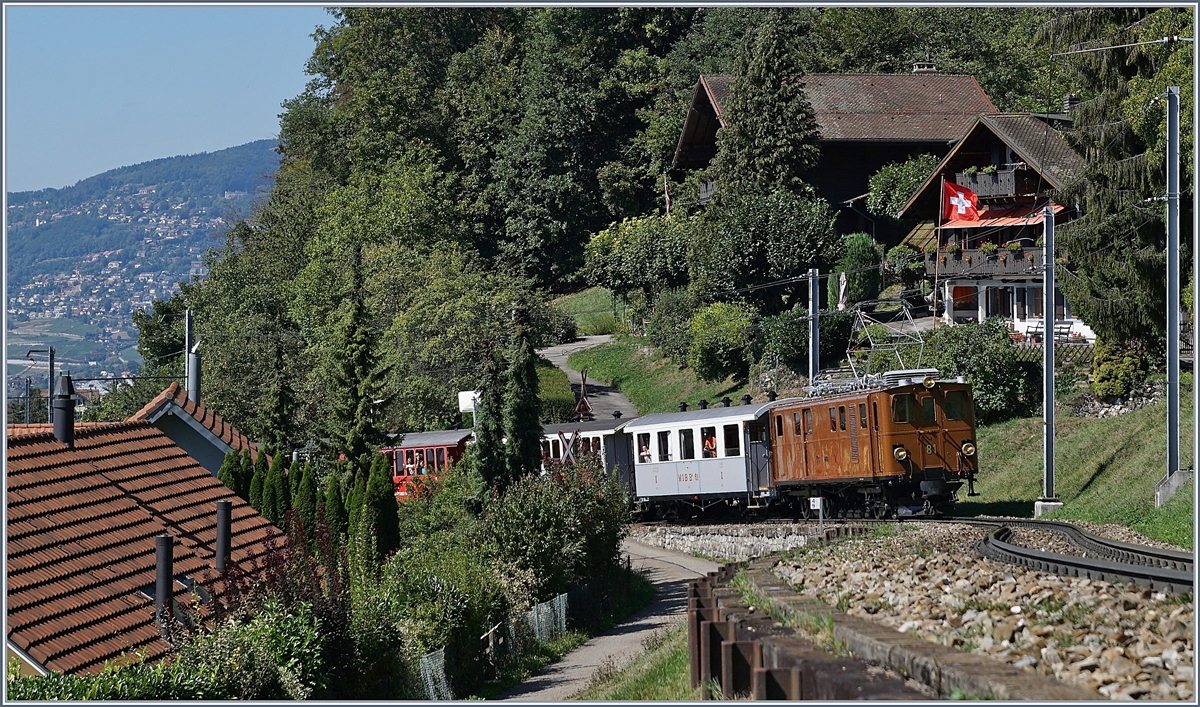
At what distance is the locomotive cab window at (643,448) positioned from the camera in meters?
34.8

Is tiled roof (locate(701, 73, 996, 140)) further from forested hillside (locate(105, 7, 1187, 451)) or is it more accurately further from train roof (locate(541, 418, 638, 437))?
train roof (locate(541, 418, 638, 437))

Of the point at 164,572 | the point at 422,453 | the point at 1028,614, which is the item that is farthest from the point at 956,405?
the point at 422,453

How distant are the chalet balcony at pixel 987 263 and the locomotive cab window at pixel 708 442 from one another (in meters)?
15.0

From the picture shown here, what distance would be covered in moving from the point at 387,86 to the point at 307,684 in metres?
68.0

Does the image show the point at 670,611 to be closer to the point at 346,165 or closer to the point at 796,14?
the point at 796,14

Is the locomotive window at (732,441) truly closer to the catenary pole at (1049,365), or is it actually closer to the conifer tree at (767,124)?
the catenary pole at (1049,365)

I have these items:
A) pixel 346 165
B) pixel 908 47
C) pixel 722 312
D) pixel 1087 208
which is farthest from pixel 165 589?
pixel 346 165

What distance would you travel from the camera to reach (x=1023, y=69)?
7150 centimetres

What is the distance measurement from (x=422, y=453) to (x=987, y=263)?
20.1 meters

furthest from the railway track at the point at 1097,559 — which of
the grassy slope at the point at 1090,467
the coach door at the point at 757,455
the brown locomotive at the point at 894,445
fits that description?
the coach door at the point at 757,455

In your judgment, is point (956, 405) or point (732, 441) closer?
point (956, 405)

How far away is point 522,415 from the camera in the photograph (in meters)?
30.1

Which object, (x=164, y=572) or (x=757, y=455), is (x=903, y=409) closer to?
(x=757, y=455)

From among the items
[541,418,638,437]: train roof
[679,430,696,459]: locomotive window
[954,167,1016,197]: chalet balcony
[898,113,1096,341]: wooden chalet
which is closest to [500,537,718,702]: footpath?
[679,430,696,459]: locomotive window
